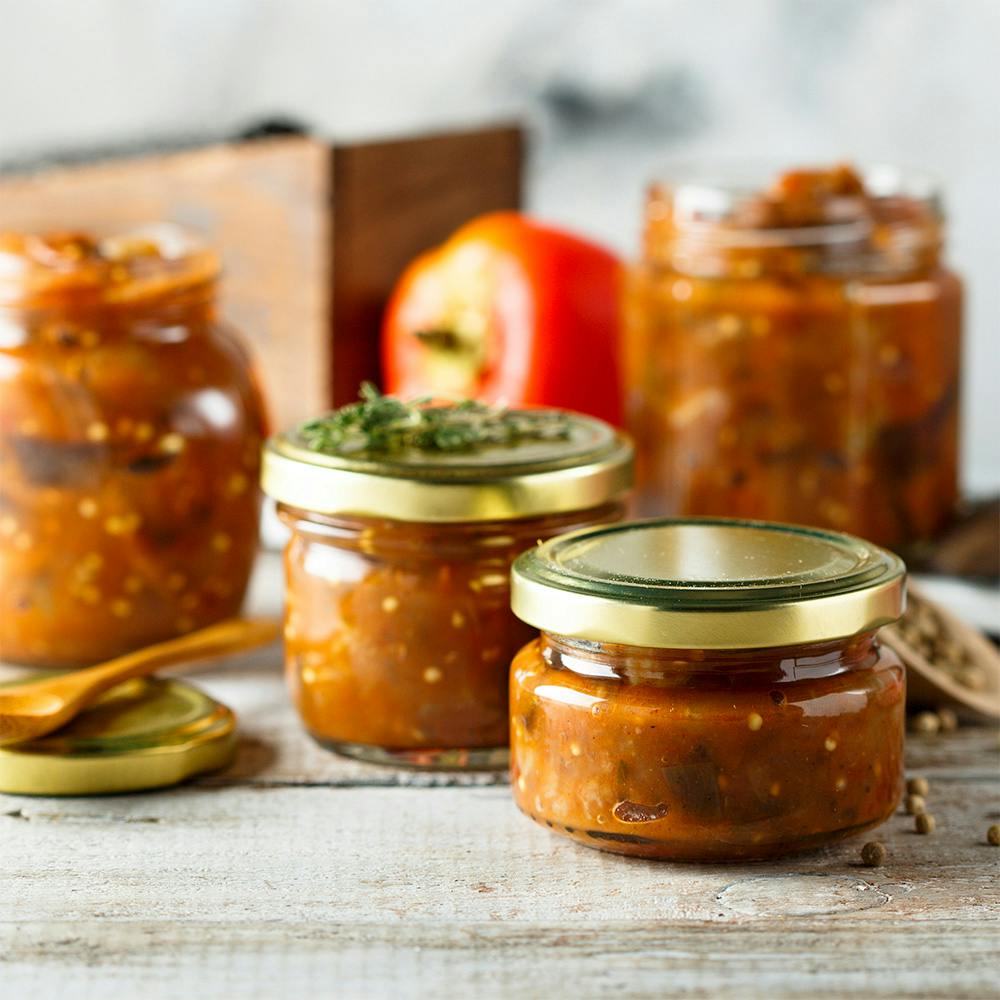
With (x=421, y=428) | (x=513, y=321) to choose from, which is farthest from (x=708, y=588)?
(x=513, y=321)

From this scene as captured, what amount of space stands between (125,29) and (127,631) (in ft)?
3.96

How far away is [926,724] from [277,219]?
0.93 m

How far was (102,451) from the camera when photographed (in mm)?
1366

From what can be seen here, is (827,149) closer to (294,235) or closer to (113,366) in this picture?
(294,235)

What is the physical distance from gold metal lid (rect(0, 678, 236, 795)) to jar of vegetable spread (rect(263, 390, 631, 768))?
7cm

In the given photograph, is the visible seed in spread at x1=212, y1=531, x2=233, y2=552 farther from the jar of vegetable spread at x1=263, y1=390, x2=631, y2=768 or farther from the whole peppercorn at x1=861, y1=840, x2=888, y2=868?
the whole peppercorn at x1=861, y1=840, x2=888, y2=868

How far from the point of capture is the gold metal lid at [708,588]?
0.95 meters

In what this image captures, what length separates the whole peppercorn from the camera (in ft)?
3.32

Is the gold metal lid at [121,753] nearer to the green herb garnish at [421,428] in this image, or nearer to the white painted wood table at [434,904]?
the white painted wood table at [434,904]

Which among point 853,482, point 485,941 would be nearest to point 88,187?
point 853,482

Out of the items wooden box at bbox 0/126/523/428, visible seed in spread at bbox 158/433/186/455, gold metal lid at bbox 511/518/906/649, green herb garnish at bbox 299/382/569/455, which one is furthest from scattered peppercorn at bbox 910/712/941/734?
wooden box at bbox 0/126/523/428

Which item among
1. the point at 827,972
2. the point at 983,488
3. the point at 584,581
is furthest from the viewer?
the point at 983,488

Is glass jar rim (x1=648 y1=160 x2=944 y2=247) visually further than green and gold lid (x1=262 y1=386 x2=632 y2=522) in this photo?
Yes

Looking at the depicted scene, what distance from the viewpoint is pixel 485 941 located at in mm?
917
